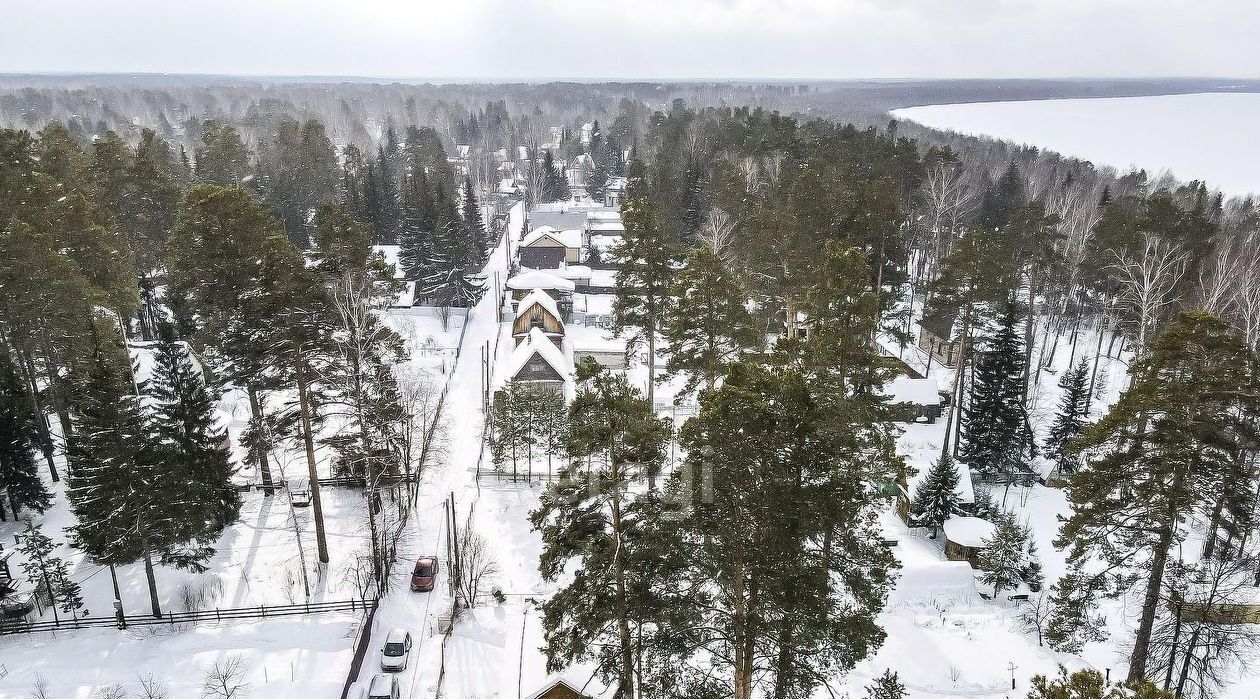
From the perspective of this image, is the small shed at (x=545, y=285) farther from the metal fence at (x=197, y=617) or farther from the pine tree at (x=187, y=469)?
the metal fence at (x=197, y=617)

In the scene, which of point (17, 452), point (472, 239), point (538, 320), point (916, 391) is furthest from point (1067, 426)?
point (472, 239)

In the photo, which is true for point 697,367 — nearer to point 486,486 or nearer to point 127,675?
point 486,486

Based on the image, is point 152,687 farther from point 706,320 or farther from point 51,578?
point 706,320

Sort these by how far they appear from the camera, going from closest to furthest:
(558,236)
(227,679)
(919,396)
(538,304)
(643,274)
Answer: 1. (227,679)
2. (643,274)
3. (919,396)
4. (538,304)
5. (558,236)

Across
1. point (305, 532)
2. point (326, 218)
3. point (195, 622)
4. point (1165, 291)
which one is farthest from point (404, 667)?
point (1165, 291)

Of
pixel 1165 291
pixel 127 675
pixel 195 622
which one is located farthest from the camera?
pixel 1165 291

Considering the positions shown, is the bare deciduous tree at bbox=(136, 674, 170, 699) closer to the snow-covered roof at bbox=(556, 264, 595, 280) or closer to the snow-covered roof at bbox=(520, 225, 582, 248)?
the snow-covered roof at bbox=(556, 264, 595, 280)

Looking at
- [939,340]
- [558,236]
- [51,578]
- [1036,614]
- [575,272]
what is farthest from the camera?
[558,236]
